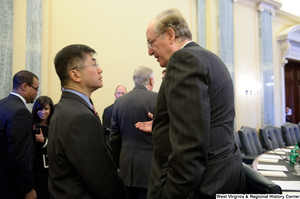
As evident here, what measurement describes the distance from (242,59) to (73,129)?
6449 millimetres

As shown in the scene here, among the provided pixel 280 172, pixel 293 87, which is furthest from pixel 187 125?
pixel 293 87

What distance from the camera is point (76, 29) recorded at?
13.2ft

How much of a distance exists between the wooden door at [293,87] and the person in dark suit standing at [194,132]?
9026mm

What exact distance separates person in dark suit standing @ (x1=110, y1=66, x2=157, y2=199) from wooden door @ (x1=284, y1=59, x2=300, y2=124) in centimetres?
815

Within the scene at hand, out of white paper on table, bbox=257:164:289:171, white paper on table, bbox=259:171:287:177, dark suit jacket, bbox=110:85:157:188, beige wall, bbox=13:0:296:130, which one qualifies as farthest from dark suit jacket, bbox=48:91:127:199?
beige wall, bbox=13:0:296:130

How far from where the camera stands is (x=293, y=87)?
8.75m

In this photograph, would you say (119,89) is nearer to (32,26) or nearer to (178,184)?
(32,26)

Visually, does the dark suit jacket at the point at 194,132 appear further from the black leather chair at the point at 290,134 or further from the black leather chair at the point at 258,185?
the black leather chair at the point at 290,134

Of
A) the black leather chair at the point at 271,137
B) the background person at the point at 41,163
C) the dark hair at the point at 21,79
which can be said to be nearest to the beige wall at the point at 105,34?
the background person at the point at 41,163

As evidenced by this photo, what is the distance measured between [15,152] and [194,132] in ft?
5.32

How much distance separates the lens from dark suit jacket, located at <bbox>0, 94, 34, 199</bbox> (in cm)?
185

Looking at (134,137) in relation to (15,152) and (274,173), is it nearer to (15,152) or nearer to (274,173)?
(15,152)

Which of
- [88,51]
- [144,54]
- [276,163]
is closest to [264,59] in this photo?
[144,54]

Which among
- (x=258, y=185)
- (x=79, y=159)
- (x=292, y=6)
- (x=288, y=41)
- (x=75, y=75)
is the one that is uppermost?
(x=292, y=6)
